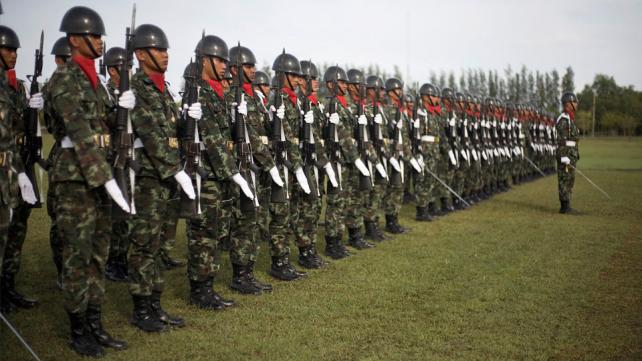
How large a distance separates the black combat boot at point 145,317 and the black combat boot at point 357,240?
4663 millimetres

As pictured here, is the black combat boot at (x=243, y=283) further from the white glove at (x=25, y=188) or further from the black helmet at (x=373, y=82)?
the black helmet at (x=373, y=82)

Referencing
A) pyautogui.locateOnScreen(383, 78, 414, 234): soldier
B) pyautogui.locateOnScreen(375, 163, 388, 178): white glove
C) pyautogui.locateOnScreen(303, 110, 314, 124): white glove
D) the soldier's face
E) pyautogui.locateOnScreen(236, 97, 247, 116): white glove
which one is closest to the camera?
the soldier's face

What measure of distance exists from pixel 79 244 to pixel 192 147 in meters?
1.49

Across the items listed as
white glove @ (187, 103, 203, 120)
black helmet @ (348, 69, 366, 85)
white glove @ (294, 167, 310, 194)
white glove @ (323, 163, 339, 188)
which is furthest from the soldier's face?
black helmet @ (348, 69, 366, 85)

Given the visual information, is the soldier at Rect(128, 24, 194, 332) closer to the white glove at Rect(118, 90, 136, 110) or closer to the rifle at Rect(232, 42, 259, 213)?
the white glove at Rect(118, 90, 136, 110)

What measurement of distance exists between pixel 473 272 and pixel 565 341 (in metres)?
2.60

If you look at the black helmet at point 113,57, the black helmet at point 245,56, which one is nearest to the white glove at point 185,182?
the black helmet at point 245,56

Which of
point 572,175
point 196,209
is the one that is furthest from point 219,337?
point 572,175

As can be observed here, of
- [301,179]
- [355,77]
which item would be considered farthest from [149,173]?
[355,77]

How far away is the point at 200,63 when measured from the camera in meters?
5.93

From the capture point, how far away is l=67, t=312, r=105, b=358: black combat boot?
4910mm

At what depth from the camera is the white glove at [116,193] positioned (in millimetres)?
4699

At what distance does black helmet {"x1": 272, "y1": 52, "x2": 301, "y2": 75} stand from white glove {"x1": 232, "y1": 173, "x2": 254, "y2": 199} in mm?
2174

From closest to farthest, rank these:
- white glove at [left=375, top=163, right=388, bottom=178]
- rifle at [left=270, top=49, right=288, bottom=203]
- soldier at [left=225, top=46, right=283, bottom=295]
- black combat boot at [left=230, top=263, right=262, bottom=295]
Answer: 1. soldier at [left=225, top=46, right=283, bottom=295]
2. black combat boot at [left=230, top=263, right=262, bottom=295]
3. rifle at [left=270, top=49, right=288, bottom=203]
4. white glove at [left=375, top=163, right=388, bottom=178]
